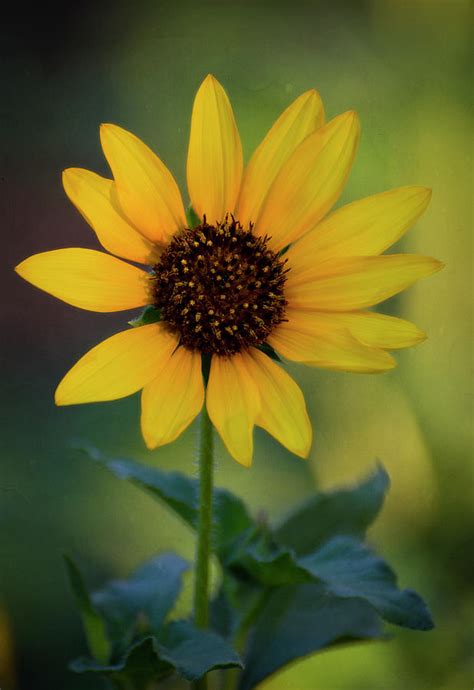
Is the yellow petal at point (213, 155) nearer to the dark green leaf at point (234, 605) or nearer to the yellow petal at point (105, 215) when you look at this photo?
the yellow petal at point (105, 215)

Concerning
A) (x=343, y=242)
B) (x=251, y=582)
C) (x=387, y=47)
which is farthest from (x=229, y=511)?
(x=387, y=47)

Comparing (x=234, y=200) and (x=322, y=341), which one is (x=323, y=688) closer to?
(x=322, y=341)

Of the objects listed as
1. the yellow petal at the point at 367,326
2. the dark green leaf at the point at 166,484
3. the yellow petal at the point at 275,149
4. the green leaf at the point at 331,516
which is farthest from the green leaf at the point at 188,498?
the yellow petal at the point at 275,149

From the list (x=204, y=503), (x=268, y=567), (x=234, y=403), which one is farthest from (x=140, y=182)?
(x=268, y=567)

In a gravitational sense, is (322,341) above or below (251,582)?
above

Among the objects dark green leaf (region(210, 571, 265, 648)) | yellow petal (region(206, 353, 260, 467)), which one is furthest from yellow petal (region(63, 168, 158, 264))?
dark green leaf (region(210, 571, 265, 648))

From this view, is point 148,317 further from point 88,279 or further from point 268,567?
point 268,567
